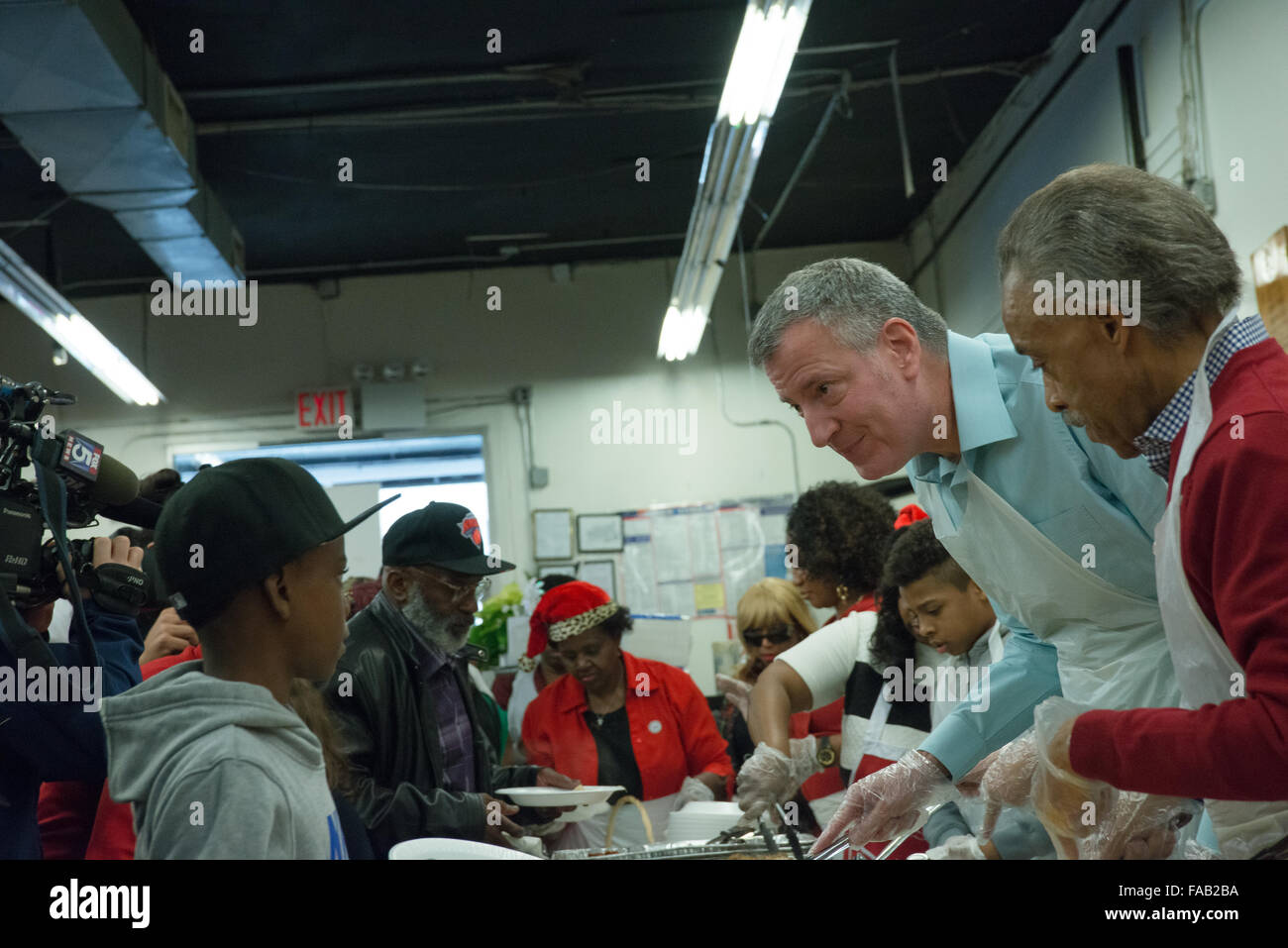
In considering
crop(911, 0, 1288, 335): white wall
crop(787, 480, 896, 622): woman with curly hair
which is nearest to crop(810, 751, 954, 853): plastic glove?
crop(787, 480, 896, 622): woman with curly hair

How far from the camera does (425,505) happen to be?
2525 millimetres

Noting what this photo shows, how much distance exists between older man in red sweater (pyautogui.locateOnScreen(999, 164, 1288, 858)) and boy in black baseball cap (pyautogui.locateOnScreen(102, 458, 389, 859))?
0.66 m

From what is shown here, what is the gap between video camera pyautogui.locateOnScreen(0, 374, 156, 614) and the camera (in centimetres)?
130

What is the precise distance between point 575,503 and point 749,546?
984 mm

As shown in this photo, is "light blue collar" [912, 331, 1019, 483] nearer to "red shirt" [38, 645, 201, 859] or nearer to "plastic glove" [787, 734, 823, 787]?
"plastic glove" [787, 734, 823, 787]

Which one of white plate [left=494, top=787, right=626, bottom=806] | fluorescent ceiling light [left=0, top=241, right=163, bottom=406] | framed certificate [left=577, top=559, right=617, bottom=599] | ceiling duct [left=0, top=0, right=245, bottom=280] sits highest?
ceiling duct [left=0, top=0, right=245, bottom=280]

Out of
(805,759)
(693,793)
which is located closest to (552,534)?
(693,793)

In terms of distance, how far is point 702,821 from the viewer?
2.21m

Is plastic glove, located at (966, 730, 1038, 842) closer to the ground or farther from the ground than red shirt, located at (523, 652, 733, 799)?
farther from the ground

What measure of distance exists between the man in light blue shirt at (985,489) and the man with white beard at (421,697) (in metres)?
0.99

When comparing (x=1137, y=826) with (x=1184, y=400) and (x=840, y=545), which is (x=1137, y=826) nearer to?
(x=1184, y=400)

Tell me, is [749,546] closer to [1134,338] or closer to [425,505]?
[425,505]
